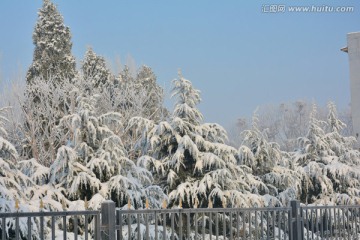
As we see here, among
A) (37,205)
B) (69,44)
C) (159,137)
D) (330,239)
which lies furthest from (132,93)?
(330,239)

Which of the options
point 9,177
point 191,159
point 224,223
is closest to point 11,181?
point 9,177

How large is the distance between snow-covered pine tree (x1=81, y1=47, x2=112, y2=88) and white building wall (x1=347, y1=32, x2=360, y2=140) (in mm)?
13868

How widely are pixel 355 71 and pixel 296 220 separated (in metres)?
27.7

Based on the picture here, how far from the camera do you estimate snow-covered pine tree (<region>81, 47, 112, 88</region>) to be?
33.8 m

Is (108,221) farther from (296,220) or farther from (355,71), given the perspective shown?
(355,71)

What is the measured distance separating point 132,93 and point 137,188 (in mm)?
20528

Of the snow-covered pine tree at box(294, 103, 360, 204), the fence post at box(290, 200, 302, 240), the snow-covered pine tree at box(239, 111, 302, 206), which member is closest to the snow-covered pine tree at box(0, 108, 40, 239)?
the fence post at box(290, 200, 302, 240)

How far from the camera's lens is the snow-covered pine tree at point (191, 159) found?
40.4ft

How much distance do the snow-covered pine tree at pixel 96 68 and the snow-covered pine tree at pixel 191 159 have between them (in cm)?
2097

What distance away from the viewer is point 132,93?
32250 millimetres

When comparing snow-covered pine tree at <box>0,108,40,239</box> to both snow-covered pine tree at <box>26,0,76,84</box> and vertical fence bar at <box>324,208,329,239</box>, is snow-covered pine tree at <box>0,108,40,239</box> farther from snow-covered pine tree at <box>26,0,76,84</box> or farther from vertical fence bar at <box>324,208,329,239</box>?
snow-covered pine tree at <box>26,0,76,84</box>

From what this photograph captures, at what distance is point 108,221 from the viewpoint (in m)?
5.04

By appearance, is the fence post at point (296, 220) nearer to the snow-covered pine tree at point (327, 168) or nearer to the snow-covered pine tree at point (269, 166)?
the snow-covered pine tree at point (269, 166)

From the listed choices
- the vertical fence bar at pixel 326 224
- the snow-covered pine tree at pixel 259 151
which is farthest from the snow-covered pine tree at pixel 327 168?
the vertical fence bar at pixel 326 224
